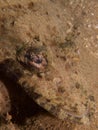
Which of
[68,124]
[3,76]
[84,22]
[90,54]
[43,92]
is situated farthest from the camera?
[84,22]

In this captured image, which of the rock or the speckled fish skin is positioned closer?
the speckled fish skin

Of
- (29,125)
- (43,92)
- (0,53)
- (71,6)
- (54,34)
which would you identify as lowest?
(29,125)

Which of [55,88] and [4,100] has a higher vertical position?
[55,88]

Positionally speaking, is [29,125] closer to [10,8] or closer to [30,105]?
[30,105]

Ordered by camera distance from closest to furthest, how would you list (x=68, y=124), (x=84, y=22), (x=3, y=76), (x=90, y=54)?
1. (x=3, y=76)
2. (x=68, y=124)
3. (x=90, y=54)
4. (x=84, y=22)

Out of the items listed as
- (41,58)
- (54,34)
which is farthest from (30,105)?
(54,34)

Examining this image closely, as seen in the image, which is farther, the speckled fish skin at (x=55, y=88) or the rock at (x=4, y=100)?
the rock at (x=4, y=100)

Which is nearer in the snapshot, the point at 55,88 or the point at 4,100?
the point at 55,88

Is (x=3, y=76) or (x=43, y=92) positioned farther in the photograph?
(x=3, y=76)
